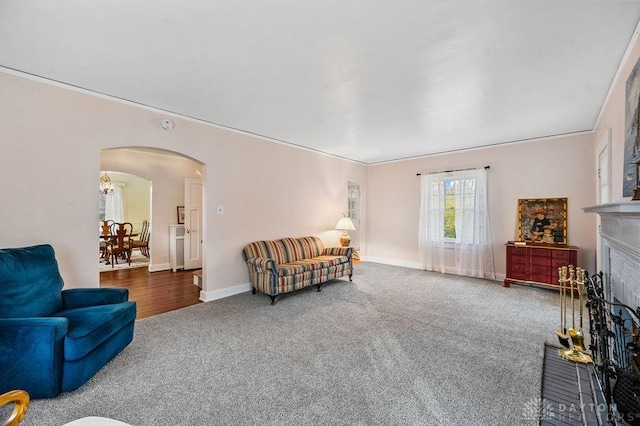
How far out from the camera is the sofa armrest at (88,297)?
8.09 feet

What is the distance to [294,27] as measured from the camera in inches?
77.6

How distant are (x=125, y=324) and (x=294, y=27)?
2.83m

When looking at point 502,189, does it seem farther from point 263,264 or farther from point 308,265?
point 263,264

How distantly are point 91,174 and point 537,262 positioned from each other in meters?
6.34

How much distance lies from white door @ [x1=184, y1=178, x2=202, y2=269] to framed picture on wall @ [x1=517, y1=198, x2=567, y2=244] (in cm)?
638

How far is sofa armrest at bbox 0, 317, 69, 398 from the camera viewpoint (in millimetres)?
1782

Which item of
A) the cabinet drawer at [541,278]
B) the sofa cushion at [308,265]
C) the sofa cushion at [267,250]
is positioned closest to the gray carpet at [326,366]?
the sofa cushion at [308,265]

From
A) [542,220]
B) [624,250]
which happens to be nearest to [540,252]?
[542,220]

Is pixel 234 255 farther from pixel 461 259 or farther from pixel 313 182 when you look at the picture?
pixel 461 259

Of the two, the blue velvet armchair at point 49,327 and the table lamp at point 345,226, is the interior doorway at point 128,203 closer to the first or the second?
the table lamp at point 345,226

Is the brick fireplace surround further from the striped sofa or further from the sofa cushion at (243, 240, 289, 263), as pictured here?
the sofa cushion at (243, 240, 289, 263)

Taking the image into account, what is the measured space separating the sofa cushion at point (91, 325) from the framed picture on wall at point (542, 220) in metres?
5.85

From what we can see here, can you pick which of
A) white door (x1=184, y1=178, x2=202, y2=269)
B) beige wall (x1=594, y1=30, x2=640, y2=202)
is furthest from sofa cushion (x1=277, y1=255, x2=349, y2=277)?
beige wall (x1=594, y1=30, x2=640, y2=202)

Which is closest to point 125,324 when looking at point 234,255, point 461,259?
point 234,255
